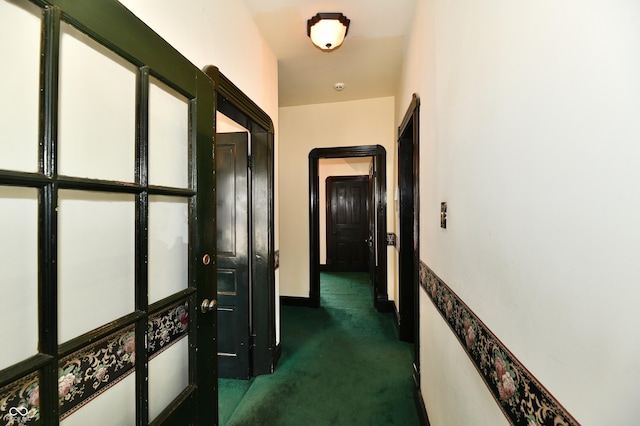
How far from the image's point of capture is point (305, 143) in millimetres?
3658

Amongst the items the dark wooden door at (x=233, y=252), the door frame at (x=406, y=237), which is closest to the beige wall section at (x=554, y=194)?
the dark wooden door at (x=233, y=252)

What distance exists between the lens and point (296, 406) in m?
1.88

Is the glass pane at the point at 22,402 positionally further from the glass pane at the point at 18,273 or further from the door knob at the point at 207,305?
the door knob at the point at 207,305

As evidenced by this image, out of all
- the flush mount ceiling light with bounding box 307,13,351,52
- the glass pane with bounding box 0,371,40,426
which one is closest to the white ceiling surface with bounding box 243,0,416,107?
the flush mount ceiling light with bounding box 307,13,351,52

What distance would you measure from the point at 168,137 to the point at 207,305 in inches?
27.9

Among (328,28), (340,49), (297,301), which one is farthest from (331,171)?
(328,28)

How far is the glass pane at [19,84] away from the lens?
57 centimetres

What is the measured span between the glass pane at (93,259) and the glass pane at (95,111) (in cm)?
8

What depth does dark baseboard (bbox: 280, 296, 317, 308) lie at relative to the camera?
3676mm

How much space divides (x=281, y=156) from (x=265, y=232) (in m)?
1.82

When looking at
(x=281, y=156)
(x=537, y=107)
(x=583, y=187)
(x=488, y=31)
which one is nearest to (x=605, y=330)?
(x=583, y=187)

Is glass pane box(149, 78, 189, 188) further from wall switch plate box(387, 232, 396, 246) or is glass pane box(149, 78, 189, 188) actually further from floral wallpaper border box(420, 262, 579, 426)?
wall switch plate box(387, 232, 396, 246)

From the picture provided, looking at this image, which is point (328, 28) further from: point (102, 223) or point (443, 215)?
point (102, 223)

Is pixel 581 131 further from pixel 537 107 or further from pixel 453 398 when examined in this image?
pixel 453 398
